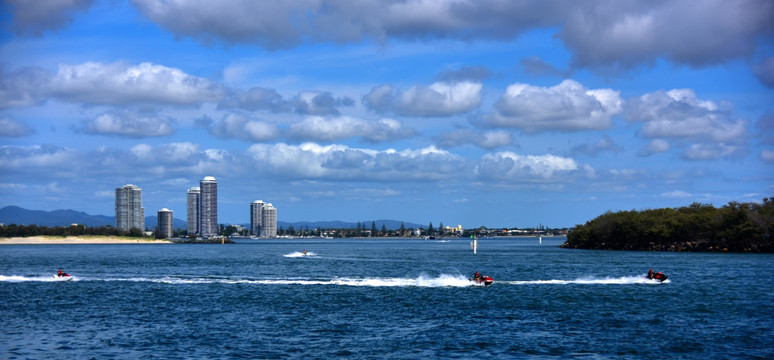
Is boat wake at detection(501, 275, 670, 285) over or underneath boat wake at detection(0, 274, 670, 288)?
underneath

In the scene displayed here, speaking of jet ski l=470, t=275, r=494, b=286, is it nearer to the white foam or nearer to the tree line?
the white foam

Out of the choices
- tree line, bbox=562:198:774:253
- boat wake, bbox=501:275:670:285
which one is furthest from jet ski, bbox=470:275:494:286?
tree line, bbox=562:198:774:253

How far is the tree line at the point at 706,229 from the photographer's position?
6083 inches

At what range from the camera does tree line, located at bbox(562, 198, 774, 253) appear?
154500 millimetres

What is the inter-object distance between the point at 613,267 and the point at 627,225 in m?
91.0

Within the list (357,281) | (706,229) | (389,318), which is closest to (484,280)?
(357,281)

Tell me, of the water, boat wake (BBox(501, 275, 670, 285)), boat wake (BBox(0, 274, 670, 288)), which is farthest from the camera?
boat wake (BBox(0, 274, 670, 288))

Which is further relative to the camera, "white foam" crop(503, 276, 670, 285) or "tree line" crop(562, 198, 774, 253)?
"tree line" crop(562, 198, 774, 253)

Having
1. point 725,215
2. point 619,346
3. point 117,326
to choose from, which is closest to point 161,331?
point 117,326

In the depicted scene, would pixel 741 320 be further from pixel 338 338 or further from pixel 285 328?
pixel 285 328

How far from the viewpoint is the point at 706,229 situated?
170000mm

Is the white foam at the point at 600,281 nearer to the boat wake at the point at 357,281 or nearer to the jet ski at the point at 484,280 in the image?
the boat wake at the point at 357,281

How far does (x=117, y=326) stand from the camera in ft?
162

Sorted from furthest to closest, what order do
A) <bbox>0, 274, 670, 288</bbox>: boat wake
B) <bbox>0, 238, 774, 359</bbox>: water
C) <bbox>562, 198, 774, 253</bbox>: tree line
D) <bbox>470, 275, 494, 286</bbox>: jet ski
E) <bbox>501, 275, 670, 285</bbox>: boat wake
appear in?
<bbox>562, 198, 774, 253</bbox>: tree line, <bbox>0, 274, 670, 288</bbox>: boat wake, <bbox>501, 275, 670, 285</bbox>: boat wake, <bbox>470, 275, 494, 286</bbox>: jet ski, <bbox>0, 238, 774, 359</bbox>: water
